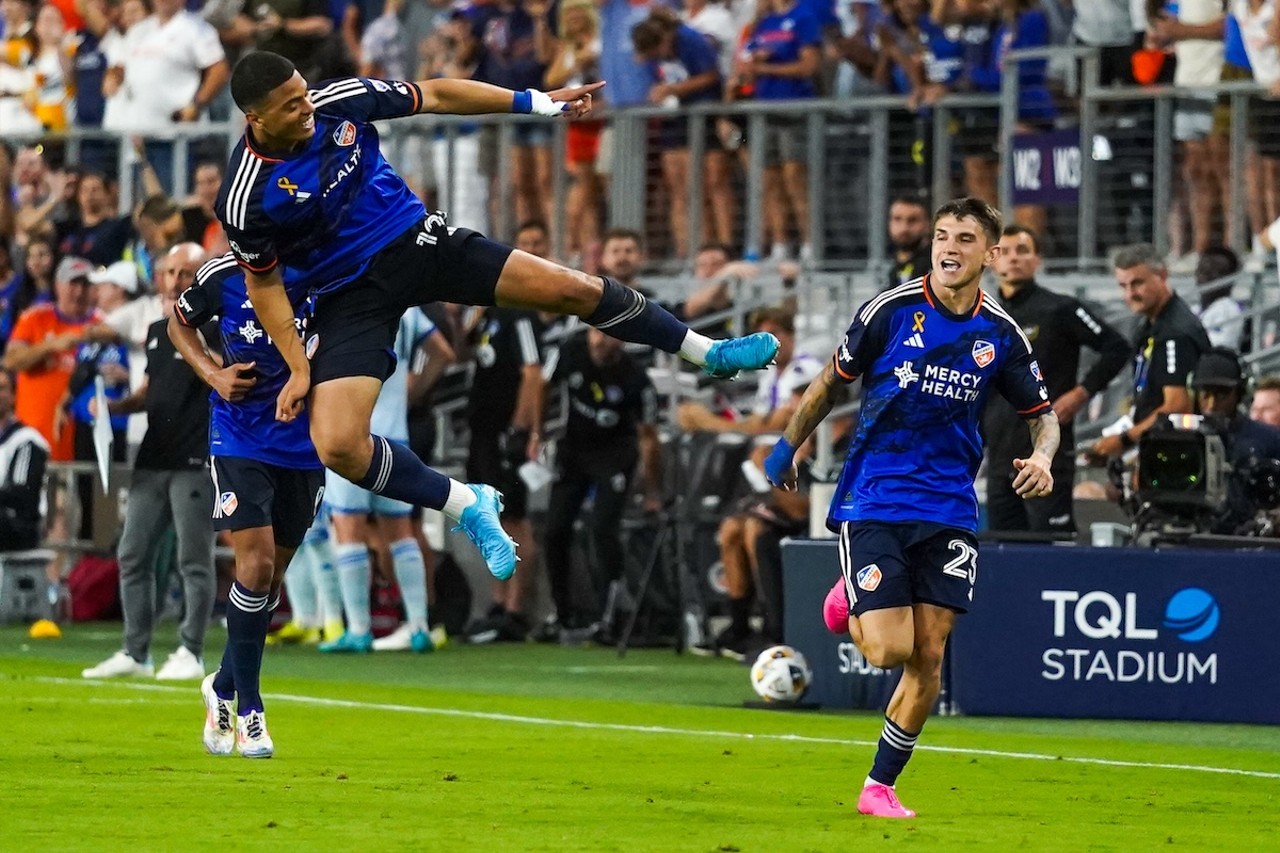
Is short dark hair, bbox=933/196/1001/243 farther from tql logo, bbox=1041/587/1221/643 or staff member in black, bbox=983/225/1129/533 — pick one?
staff member in black, bbox=983/225/1129/533

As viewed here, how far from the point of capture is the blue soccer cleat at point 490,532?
31.1ft

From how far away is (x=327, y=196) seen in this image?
926 cm

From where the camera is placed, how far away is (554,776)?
9.84 meters

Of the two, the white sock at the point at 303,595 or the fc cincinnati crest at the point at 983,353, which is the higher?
the fc cincinnati crest at the point at 983,353

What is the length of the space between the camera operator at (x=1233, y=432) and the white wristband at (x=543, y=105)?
17.2 feet

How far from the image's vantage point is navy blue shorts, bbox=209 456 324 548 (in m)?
10.4

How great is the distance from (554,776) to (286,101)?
293 centimetres

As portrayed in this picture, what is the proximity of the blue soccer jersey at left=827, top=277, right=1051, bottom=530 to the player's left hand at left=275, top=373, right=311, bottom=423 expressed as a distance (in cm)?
206

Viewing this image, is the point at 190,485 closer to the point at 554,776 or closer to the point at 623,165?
the point at 554,776

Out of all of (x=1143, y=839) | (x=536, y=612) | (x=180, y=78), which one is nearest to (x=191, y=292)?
(x=1143, y=839)

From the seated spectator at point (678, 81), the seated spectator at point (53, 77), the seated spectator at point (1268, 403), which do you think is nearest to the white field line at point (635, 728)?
the seated spectator at point (1268, 403)

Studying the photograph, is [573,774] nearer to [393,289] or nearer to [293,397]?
[293,397]

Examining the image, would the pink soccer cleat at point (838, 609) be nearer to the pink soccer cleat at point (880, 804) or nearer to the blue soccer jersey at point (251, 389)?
the pink soccer cleat at point (880, 804)

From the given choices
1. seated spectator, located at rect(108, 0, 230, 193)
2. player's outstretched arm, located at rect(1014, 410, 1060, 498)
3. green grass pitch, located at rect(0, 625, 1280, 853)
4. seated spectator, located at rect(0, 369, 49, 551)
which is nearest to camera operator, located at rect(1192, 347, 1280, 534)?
green grass pitch, located at rect(0, 625, 1280, 853)
